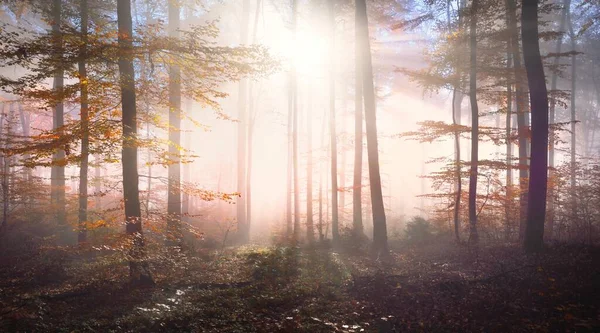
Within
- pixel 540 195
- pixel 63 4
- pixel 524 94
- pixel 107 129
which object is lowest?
pixel 540 195

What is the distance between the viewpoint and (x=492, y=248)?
36.7ft

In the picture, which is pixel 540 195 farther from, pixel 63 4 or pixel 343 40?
pixel 63 4

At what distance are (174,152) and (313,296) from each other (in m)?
9.04

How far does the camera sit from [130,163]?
8.05 metres

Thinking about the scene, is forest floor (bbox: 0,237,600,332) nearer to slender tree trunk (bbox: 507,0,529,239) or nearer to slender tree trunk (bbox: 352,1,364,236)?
slender tree trunk (bbox: 507,0,529,239)

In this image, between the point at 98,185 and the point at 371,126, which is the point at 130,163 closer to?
the point at 371,126

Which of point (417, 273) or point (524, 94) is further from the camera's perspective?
point (524, 94)

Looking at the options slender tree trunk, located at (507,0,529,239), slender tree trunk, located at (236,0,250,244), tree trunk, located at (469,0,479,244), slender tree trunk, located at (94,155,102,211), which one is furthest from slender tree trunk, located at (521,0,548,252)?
slender tree trunk, located at (236,0,250,244)

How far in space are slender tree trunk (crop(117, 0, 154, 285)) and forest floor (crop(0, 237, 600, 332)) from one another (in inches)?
20.9

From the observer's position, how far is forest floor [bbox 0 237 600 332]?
6051 mm

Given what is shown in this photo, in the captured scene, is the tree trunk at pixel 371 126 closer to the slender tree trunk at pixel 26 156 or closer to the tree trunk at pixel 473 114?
the tree trunk at pixel 473 114

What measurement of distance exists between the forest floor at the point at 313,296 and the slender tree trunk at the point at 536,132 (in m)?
0.81

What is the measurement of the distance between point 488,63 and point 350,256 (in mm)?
10115

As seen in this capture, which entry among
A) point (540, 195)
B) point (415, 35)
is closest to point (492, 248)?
point (540, 195)
